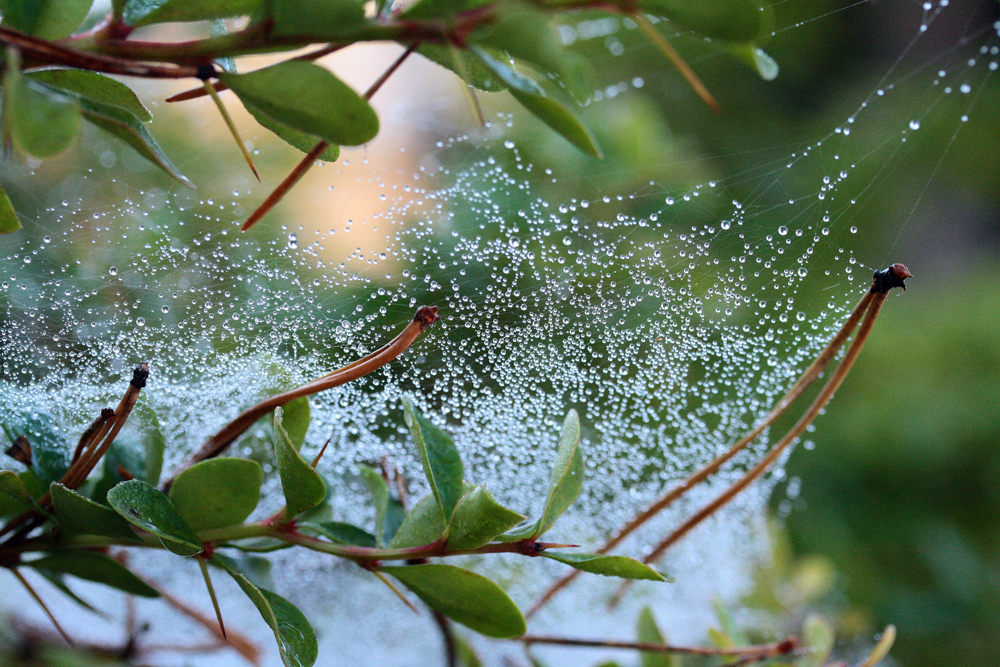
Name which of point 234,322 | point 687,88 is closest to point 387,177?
point 234,322

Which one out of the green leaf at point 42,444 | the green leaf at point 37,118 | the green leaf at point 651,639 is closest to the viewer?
the green leaf at point 37,118

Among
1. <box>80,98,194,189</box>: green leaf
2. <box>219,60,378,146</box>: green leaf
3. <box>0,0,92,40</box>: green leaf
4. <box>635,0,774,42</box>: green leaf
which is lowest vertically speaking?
<box>80,98,194,189</box>: green leaf

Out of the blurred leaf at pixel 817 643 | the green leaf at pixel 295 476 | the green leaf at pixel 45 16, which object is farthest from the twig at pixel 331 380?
the blurred leaf at pixel 817 643

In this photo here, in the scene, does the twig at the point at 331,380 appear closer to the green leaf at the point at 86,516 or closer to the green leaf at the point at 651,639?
the green leaf at the point at 86,516

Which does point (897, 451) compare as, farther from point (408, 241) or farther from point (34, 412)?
point (34, 412)

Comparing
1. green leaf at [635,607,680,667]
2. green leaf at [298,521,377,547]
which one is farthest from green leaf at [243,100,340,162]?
green leaf at [635,607,680,667]

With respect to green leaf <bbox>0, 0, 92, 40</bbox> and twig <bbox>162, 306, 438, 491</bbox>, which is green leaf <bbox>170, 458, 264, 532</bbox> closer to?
twig <bbox>162, 306, 438, 491</bbox>
